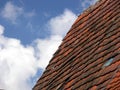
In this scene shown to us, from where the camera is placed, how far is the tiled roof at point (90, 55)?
193 inches

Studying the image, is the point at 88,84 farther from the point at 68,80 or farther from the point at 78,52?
the point at 78,52

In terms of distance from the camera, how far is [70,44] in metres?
Result: 7.48

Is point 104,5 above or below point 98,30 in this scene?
above

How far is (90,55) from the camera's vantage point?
19.3 ft

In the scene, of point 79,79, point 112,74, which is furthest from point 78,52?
point 112,74

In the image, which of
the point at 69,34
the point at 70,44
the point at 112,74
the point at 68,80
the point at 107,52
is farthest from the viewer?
the point at 69,34

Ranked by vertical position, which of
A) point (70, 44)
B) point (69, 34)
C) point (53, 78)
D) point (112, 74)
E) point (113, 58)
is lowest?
point (112, 74)

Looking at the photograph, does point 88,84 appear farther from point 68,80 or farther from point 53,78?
point 53,78

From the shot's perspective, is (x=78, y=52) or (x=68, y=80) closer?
(x=68, y=80)

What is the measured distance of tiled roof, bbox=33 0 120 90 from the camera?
16.1 ft

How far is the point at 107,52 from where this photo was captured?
5.37m

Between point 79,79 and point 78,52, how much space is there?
1.15 meters

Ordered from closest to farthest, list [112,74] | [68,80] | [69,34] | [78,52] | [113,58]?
[112,74], [113,58], [68,80], [78,52], [69,34]

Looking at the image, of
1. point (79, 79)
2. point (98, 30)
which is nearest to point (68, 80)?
point (79, 79)
